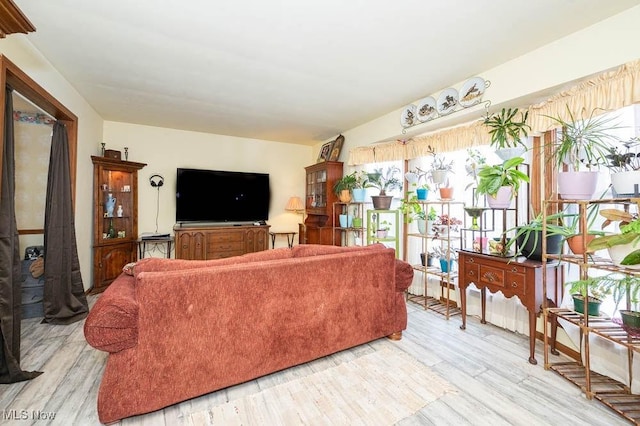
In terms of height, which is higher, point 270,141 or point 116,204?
point 270,141

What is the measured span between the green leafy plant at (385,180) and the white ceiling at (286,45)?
897mm

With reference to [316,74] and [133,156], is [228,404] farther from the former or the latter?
[133,156]

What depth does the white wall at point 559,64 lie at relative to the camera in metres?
1.81

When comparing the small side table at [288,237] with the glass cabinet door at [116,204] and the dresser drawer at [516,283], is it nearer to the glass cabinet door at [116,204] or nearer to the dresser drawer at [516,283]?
the glass cabinet door at [116,204]

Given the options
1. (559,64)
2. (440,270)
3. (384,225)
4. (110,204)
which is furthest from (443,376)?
(110,204)

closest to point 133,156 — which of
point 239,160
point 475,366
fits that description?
point 239,160

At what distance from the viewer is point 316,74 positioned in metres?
2.69

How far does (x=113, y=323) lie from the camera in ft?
Answer: 4.47

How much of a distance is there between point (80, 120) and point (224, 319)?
130 inches

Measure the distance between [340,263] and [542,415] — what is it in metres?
1.42

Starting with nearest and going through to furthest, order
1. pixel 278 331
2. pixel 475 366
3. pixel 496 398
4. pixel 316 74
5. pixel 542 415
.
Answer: pixel 542 415, pixel 496 398, pixel 278 331, pixel 475 366, pixel 316 74

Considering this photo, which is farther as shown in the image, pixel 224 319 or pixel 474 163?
pixel 474 163

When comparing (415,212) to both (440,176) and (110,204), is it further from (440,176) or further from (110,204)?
(110,204)

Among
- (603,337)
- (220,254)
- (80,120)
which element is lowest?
(603,337)
